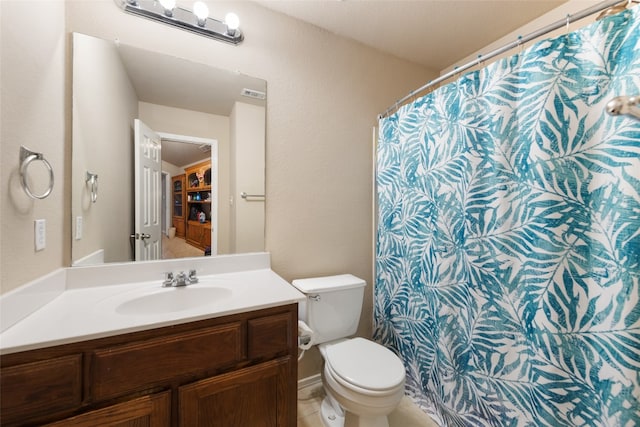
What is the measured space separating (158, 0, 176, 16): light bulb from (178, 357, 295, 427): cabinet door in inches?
67.1

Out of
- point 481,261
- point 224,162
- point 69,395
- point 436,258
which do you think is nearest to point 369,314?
point 436,258

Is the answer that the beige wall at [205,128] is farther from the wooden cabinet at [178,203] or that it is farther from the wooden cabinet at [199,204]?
the wooden cabinet at [178,203]

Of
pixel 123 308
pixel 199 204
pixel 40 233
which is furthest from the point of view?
pixel 199 204

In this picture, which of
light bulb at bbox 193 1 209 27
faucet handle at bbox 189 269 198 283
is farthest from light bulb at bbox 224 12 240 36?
faucet handle at bbox 189 269 198 283

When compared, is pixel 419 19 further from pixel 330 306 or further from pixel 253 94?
pixel 330 306

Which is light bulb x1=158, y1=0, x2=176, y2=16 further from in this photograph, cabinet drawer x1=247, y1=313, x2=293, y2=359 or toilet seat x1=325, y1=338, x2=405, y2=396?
toilet seat x1=325, y1=338, x2=405, y2=396

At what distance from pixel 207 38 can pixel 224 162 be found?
0.68 m

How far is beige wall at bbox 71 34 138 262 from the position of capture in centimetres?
114

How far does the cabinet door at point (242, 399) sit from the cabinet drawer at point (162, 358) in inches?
2.8

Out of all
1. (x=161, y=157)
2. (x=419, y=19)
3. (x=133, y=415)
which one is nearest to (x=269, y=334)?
(x=133, y=415)

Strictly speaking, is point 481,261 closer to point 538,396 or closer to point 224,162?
point 538,396

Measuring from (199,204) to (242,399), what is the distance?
100cm

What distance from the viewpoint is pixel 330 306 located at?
155 centimetres

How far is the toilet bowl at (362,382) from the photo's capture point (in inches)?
45.0
